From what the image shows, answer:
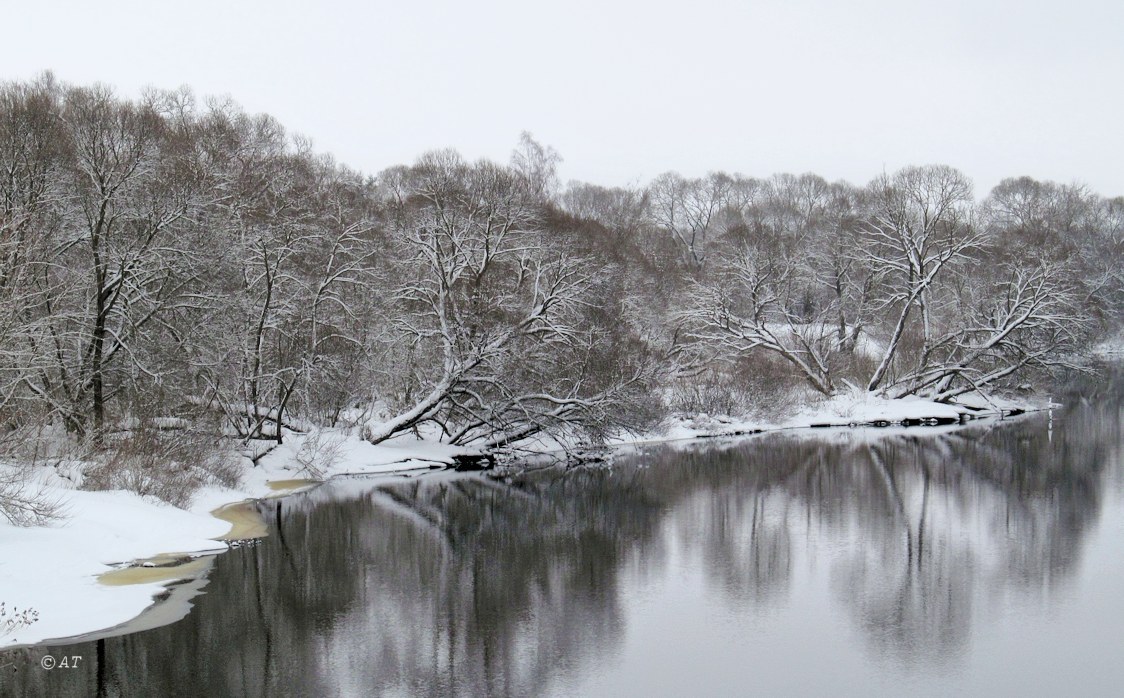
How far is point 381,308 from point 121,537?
1744 cm

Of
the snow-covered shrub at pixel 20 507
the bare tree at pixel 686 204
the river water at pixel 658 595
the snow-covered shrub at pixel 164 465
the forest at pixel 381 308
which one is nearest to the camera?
the river water at pixel 658 595

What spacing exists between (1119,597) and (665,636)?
7402 millimetres

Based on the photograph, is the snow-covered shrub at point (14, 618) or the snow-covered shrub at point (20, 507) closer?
the snow-covered shrub at point (14, 618)

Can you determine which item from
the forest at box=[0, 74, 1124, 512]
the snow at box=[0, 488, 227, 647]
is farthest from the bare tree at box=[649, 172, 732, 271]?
the snow at box=[0, 488, 227, 647]

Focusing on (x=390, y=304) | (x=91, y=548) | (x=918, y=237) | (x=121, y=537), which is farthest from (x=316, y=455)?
(x=918, y=237)

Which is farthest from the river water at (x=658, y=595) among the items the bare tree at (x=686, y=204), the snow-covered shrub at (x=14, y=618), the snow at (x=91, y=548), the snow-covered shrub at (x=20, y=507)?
the bare tree at (x=686, y=204)

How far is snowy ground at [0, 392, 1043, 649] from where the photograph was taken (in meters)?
13.1

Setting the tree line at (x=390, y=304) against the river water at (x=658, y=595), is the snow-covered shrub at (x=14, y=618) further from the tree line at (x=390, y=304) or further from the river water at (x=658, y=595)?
the tree line at (x=390, y=304)

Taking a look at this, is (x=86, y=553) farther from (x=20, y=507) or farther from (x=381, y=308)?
(x=381, y=308)

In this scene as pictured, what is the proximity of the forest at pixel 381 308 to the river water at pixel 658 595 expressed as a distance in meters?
4.41

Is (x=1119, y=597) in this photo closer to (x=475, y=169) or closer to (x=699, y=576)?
(x=699, y=576)

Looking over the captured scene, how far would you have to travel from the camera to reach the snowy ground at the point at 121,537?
515 inches

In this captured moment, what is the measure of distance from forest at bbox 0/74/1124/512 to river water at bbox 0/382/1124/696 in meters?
4.41

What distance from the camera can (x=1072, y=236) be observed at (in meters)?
81.8
